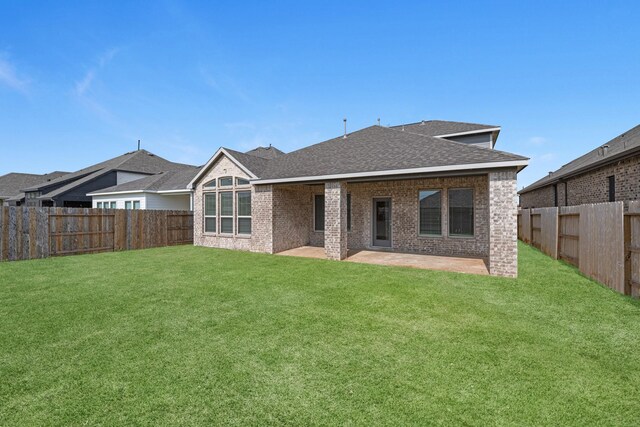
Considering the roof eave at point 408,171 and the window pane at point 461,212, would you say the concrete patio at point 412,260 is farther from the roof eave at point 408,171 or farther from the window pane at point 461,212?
the roof eave at point 408,171

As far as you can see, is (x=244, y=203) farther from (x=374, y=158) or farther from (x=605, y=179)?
(x=605, y=179)

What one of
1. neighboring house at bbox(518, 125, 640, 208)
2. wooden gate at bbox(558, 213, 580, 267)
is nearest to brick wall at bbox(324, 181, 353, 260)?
wooden gate at bbox(558, 213, 580, 267)

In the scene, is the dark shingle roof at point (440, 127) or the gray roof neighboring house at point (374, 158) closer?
the gray roof neighboring house at point (374, 158)

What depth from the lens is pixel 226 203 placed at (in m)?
15.2

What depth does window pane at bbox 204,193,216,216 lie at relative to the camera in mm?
15734

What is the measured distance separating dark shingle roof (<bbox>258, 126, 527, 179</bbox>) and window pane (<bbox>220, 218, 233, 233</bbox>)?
3103 mm

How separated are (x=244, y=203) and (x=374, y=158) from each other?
6724 mm

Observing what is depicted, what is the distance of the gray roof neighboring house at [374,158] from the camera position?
9141 millimetres

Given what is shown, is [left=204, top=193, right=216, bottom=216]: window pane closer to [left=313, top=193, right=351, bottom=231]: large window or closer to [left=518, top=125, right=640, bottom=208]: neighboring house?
[left=313, top=193, right=351, bottom=231]: large window

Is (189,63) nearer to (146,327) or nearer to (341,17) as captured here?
(341,17)

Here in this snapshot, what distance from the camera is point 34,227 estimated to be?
479 inches

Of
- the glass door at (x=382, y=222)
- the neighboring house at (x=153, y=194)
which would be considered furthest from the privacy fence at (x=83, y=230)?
the glass door at (x=382, y=222)

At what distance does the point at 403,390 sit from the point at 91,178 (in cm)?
2995

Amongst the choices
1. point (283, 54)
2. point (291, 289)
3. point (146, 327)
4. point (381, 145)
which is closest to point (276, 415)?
point (146, 327)
